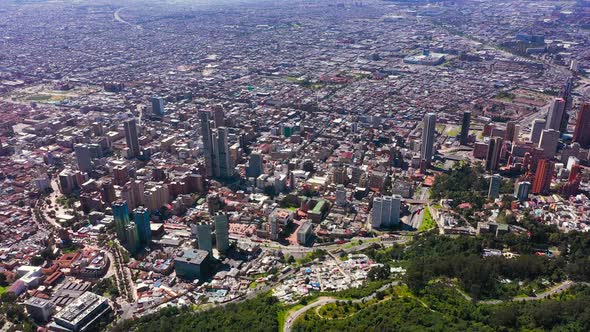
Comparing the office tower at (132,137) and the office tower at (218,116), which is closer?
the office tower at (132,137)

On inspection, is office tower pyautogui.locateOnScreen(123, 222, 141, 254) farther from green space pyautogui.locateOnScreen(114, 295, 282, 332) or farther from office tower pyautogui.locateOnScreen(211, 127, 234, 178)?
office tower pyautogui.locateOnScreen(211, 127, 234, 178)

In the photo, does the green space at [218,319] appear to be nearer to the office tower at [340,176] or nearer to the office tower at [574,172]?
the office tower at [340,176]

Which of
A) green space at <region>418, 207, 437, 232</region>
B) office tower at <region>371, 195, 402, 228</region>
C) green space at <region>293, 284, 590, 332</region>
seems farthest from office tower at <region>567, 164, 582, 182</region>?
green space at <region>293, 284, 590, 332</region>

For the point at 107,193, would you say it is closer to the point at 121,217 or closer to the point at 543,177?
the point at 121,217

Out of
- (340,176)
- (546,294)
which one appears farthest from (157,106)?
(546,294)

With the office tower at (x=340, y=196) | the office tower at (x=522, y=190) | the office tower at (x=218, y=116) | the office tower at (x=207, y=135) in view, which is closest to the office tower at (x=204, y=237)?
the office tower at (x=340, y=196)

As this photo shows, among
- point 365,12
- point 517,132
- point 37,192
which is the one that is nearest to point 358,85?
point 517,132
